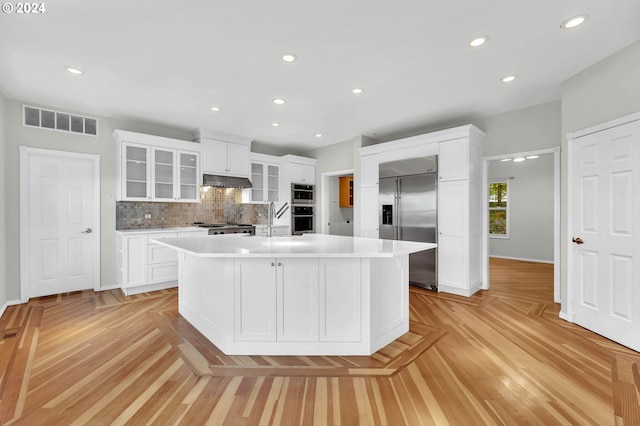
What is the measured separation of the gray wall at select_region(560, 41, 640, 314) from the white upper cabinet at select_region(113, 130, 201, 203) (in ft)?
16.7

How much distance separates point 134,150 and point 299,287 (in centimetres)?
364

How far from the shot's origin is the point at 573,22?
2316 mm

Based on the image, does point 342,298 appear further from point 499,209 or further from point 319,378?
point 499,209

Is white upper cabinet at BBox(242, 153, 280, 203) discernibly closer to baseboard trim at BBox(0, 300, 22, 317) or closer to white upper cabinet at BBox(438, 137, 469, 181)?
white upper cabinet at BBox(438, 137, 469, 181)

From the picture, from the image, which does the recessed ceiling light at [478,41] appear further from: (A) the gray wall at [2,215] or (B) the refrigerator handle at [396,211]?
(A) the gray wall at [2,215]

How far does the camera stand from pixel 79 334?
9.55 ft

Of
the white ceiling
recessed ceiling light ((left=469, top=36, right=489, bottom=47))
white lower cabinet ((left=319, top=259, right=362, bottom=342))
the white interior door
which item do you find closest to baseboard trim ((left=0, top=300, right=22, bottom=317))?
the white ceiling

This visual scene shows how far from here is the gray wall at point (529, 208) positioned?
21.9 feet

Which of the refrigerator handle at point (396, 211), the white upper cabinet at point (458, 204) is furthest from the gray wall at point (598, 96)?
the refrigerator handle at point (396, 211)

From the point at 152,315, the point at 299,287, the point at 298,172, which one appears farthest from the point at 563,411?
the point at 298,172

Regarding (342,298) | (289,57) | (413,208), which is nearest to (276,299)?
(342,298)

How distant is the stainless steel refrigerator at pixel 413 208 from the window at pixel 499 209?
4046 millimetres

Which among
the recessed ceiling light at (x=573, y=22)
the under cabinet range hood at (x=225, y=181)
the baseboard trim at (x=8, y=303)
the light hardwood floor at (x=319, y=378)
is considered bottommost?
the light hardwood floor at (x=319, y=378)

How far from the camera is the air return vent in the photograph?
155 inches
